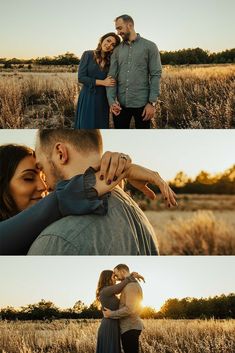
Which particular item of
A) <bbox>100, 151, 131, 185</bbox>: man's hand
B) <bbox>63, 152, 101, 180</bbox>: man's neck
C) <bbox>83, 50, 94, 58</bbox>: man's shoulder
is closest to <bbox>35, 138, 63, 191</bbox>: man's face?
<bbox>63, 152, 101, 180</bbox>: man's neck

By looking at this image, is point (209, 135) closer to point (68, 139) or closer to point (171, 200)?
point (171, 200)

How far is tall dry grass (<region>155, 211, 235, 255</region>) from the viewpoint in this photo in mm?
6805

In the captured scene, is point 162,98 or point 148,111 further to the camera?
point 162,98

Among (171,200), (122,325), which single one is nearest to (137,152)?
(171,200)

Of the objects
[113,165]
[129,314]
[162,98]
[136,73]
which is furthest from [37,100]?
[129,314]

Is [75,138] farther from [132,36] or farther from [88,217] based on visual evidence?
[132,36]

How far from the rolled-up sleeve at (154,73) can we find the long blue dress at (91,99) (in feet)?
1.34

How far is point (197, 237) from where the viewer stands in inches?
268

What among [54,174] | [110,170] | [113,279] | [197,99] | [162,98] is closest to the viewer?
[110,170]

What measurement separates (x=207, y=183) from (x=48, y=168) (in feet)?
4.73

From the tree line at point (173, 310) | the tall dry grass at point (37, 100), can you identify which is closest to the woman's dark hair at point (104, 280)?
the tree line at point (173, 310)

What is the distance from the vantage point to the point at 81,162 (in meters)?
6.21

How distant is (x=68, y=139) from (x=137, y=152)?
2.38ft

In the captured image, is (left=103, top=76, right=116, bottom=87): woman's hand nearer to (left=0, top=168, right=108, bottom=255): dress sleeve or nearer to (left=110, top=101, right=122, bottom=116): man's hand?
(left=110, top=101, right=122, bottom=116): man's hand
